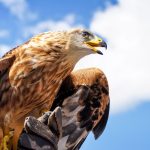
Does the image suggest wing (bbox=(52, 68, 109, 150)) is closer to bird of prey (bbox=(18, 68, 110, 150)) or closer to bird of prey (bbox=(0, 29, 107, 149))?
bird of prey (bbox=(18, 68, 110, 150))

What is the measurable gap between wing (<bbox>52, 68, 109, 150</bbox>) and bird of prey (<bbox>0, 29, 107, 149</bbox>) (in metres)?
0.47

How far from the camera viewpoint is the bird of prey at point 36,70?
6.45 meters

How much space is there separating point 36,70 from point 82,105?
116 centimetres

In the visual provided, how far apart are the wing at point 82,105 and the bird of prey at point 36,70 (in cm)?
47

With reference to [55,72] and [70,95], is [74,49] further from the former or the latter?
[70,95]

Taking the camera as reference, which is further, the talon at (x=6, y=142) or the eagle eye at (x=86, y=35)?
the eagle eye at (x=86, y=35)

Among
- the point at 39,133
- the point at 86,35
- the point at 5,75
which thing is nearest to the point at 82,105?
the point at 86,35

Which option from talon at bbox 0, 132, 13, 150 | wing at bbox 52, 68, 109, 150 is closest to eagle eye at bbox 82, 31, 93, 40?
wing at bbox 52, 68, 109, 150

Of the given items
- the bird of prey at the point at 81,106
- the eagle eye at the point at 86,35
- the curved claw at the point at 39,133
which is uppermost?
the eagle eye at the point at 86,35

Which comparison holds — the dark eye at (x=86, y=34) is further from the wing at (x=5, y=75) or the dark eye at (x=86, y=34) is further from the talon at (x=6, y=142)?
the talon at (x=6, y=142)

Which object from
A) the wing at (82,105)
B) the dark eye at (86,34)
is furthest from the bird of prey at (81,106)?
the dark eye at (86,34)

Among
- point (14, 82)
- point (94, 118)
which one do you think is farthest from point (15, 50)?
point (94, 118)

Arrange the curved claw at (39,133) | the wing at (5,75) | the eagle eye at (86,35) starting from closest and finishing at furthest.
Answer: the curved claw at (39,133), the wing at (5,75), the eagle eye at (86,35)

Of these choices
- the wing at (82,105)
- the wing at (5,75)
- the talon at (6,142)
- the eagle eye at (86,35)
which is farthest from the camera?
the wing at (82,105)
